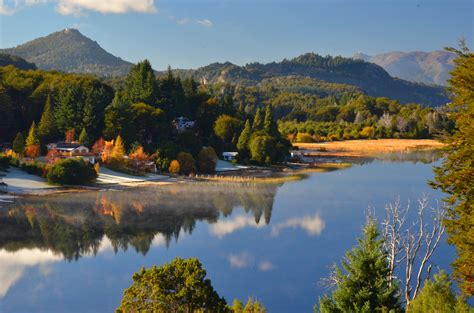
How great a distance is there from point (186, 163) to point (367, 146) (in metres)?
56.4

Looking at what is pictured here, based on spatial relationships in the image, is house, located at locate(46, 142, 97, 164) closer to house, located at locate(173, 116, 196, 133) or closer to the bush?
the bush

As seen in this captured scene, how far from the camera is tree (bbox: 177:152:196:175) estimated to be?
58719 millimetres

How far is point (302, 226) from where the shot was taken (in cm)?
3500

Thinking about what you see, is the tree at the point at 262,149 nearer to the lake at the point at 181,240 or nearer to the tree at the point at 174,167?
the tree at the point at 174,167

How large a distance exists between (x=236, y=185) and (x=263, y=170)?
14.6 m

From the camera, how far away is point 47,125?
199 feet

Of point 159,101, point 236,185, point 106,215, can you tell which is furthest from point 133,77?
point 106,215

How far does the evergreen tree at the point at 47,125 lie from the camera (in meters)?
60.5

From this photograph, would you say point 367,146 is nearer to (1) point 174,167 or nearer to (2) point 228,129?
(2) point 228,129

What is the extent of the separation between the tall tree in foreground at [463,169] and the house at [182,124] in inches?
2276

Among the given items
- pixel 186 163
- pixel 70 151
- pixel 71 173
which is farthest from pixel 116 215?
pixel 186 163

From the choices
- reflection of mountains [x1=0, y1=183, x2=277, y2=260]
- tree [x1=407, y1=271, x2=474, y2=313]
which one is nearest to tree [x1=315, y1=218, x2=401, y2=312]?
tree [x1=407, y1=271, x2=474, y2=313]

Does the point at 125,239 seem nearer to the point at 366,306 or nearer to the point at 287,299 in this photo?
the point at 287,299

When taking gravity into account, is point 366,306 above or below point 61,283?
above
